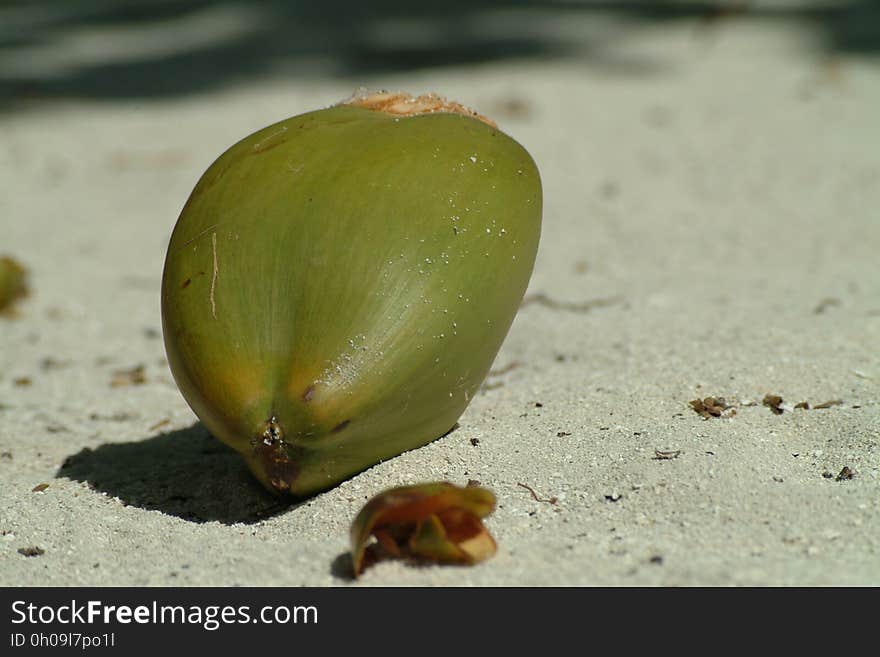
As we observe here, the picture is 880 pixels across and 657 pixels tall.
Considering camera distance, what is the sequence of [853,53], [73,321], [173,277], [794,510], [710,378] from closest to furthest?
[794,510]
[173,277]
[710,378]
[73,321]
[853,53]

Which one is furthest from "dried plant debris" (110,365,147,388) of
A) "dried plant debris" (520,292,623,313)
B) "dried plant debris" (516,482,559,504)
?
"dried plant debris" (516,482,559,504)

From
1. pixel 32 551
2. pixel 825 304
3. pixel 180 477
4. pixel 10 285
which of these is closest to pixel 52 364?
pixel 10 285

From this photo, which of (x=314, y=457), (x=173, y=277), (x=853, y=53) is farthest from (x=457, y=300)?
(x=853, y=53)

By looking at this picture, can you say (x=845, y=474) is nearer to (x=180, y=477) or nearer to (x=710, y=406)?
(x=710, y=406)

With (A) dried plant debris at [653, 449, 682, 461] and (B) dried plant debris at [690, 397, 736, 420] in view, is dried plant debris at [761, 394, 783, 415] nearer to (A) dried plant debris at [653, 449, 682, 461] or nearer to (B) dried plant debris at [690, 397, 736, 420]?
(B) dried plant debris at [690, 397, 736, 420]

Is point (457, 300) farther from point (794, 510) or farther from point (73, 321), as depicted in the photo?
point (73, 321)
